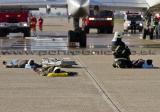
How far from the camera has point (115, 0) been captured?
1063 inches

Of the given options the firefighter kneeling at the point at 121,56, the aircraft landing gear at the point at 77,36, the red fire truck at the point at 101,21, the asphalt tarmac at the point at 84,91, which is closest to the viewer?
the asphalt tarmac at the point at 84,91

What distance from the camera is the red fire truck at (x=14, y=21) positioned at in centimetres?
3622

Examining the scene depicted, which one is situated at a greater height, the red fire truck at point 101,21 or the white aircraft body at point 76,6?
the white aircraft body at point 76,6

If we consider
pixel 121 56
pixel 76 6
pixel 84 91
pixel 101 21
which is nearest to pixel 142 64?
pixel 121 56

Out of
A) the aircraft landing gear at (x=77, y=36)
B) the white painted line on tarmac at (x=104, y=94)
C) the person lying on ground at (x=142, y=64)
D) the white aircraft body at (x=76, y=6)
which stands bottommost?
the white painted line on tarmac at (x=104, y=94)

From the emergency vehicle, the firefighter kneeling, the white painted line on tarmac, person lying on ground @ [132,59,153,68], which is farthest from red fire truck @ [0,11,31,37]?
the white painted line on tarmac

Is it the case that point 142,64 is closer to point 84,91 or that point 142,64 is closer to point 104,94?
point 84,91

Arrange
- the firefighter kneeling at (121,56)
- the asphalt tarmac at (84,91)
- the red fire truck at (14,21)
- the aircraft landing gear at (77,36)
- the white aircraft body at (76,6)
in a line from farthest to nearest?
the red fire truck at (14,21) < the aircraft landing gear at (77,36) < the white aircraft body at (76,6) < the firefighter kneeling at (121,56) < the asphalt tarmac at (84,91)

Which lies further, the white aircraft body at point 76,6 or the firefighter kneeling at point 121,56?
the white aircraft body at point 76,6


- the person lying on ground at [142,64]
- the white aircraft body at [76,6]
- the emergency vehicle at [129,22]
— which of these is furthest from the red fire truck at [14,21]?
the person lying on ground at [142,64]

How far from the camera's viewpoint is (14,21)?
36.3m

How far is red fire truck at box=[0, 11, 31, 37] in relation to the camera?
119 feet

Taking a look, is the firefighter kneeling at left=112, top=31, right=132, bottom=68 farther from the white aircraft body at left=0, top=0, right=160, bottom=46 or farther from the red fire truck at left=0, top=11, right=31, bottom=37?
the red fire truck at left=0, top=11, right=31, bottom=37

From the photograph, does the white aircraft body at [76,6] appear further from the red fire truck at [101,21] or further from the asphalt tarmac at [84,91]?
the red fire truck at [101,21]
